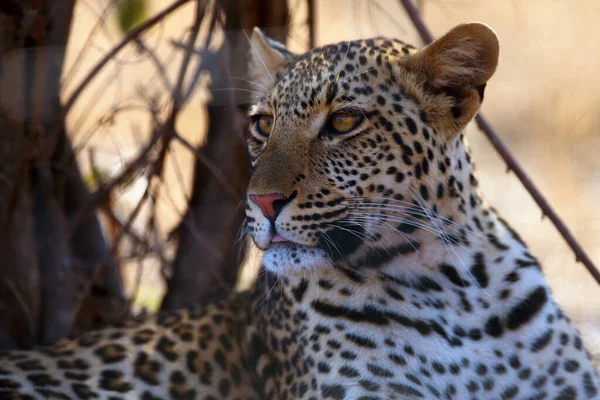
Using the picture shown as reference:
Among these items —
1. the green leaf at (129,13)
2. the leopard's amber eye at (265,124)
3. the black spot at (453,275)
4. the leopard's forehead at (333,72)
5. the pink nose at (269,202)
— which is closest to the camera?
the pink nose at (269,202)

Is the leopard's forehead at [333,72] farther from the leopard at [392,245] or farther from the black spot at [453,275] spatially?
the black spot at [453,275]

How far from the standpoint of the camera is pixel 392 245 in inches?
147

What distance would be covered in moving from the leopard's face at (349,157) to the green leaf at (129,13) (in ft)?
7.24

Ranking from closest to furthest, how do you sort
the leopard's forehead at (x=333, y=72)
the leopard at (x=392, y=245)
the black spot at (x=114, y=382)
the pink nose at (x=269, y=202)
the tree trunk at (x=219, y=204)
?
the pink nose at (x=269, y=202) → the leopard at (x=392, y=245) → the leopard's forehead at (x=333, y=72) → the black spot at (x=114, y=382) → the tree trunk at (x=219, y=204)

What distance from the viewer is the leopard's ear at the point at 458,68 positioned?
3.57 metres

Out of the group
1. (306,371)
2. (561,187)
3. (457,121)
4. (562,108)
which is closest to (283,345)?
(306,371)

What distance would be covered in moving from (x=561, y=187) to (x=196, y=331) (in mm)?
5052

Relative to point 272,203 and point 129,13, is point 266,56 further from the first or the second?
point 129,13

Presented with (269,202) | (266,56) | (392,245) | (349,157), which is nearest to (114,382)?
(269,202)

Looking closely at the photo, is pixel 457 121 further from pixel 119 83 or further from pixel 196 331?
pixel 119 83

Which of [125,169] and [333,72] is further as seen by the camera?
[125,169]

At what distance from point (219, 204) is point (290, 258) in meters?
2.23

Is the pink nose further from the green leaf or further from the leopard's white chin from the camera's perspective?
the green leaf

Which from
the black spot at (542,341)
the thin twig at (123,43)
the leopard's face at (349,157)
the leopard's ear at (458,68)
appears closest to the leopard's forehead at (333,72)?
the leopard's face at (349,157)
